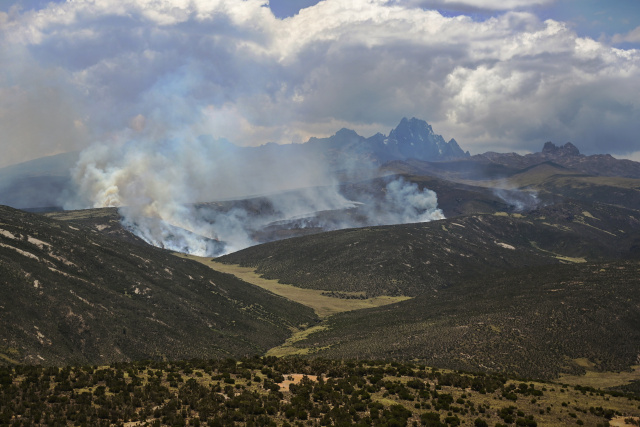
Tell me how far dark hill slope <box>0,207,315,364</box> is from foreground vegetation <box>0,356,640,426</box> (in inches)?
845

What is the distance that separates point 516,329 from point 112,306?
242 feet

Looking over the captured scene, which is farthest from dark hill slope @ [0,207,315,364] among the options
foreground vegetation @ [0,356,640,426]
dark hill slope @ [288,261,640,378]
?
foreground vegetation @ [0,356,640,426]

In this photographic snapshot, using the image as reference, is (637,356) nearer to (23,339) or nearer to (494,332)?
(494,332)

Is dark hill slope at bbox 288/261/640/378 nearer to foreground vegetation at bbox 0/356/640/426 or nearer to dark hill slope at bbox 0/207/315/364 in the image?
dark hill slope at bbox 0/207/315/364

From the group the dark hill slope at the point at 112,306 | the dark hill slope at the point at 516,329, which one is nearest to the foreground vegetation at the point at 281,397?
the dark hill slope at the point at 112,306

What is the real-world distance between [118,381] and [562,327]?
279 feet

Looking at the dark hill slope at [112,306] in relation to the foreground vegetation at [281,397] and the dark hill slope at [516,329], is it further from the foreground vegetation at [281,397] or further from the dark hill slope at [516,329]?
the foreground vegetation at [281,397]

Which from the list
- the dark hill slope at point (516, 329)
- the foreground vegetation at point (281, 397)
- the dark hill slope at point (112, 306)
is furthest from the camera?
the dark hill slope at point (516, 329)

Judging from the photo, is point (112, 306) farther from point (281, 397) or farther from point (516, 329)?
point (516, 329)

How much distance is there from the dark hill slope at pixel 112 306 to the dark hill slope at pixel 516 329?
56.9 ft

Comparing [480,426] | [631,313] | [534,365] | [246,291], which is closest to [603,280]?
[631,313]

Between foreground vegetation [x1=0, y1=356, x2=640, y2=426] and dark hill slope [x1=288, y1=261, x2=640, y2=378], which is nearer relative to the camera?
foreground vegetation [x1=0, y1=356, x2=640, y2=426]

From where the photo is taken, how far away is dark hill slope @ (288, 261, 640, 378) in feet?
282

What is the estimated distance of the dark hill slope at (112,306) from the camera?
67.4 m
